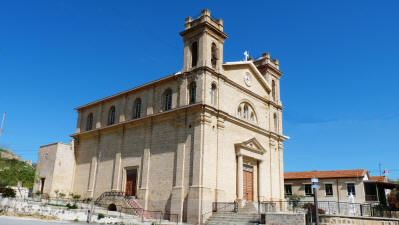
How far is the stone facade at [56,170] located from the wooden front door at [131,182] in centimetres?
914

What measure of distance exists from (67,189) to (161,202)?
1412 cm

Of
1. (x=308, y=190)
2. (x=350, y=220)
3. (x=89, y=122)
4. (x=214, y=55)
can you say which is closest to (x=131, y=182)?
(x=89, y=122)

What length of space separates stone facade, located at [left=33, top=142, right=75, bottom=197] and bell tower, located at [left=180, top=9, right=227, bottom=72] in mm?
16823

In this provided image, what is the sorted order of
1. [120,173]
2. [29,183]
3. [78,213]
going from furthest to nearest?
[29,183] < [120,173] < [78,213]

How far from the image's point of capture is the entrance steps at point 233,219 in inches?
877

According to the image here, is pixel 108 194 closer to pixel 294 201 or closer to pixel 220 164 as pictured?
pixel 220 164

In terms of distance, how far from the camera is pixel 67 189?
36.7 metres

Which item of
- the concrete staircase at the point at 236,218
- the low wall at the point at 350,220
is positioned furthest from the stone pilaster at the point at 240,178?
the low wall at the point at 350,220

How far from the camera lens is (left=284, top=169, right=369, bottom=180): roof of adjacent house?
45.4 metres

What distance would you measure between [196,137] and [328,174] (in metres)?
28.2

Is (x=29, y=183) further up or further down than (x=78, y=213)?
further up

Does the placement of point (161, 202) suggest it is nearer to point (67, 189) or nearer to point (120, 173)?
point (120, 173)

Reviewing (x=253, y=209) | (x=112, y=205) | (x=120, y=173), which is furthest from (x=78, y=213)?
(x=253, y=209)

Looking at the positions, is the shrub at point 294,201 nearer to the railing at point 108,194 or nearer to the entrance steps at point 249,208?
the entrance steps at point 249,208
